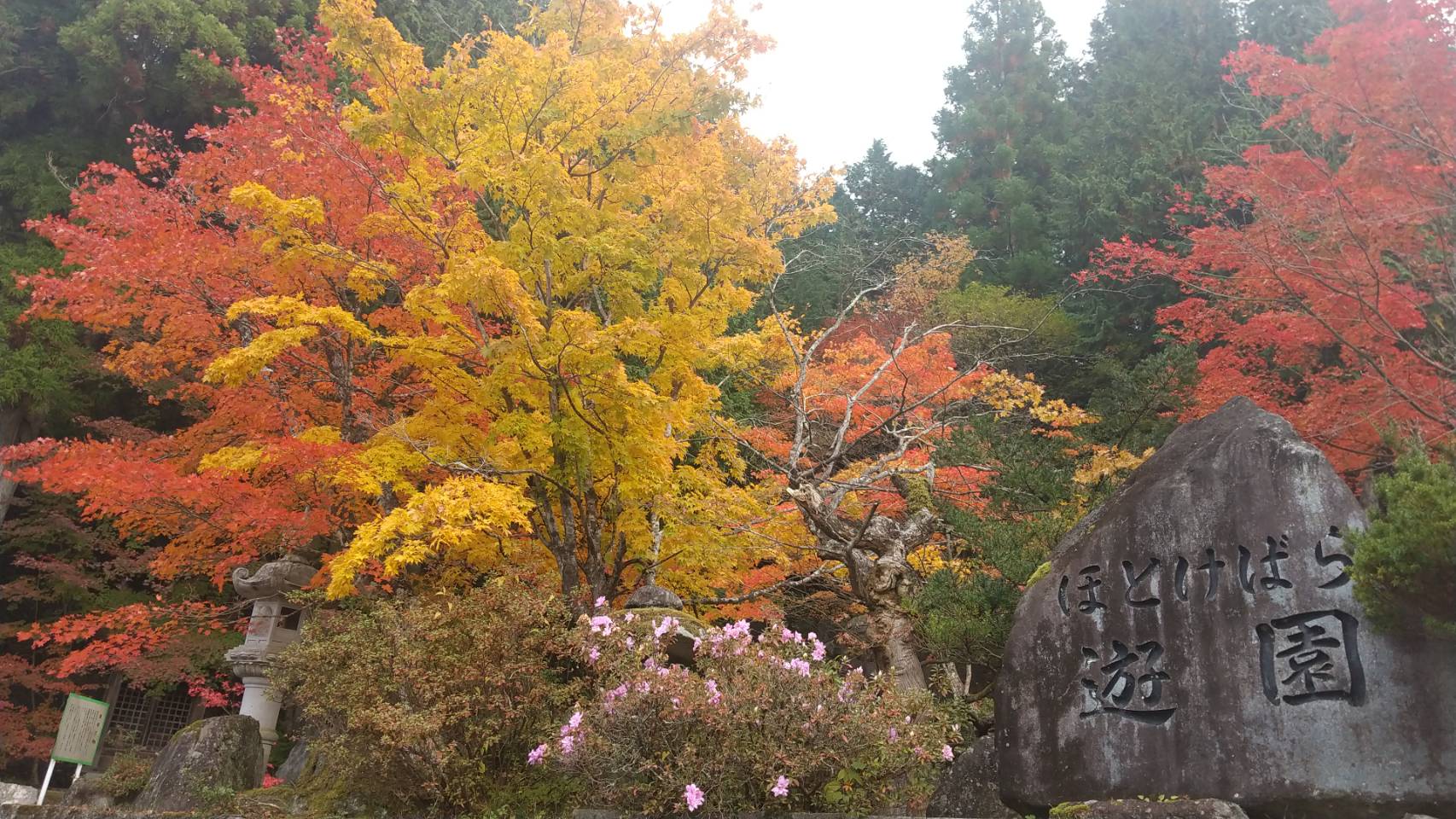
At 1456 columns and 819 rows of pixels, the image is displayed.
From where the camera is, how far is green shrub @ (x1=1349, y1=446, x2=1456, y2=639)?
4.11 meters

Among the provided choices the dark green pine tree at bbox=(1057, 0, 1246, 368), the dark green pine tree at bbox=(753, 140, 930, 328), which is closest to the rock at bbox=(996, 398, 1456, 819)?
the dark green pine tree at bbox=(753, 140, 930, 328)

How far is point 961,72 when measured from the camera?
29.0m

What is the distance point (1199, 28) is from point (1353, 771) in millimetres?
23137

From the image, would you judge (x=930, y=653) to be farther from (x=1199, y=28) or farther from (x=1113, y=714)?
(x=1199, y=28)

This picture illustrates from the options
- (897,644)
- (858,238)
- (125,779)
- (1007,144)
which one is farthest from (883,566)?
(1007,144)

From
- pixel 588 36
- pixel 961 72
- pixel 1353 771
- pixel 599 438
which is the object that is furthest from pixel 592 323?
pixel 961 72

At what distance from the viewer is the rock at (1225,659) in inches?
178

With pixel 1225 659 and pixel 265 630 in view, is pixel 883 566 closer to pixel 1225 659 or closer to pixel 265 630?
pixel 1225 659

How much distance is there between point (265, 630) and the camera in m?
10.3

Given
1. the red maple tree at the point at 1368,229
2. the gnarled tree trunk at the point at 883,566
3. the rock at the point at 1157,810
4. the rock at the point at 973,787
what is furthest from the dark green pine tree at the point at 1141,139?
the rock at the point at 1157,810

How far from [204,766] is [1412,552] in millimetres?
8628

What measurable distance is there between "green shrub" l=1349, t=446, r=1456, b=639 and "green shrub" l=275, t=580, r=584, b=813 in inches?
180

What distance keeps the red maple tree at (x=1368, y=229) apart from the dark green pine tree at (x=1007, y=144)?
35.3 ft

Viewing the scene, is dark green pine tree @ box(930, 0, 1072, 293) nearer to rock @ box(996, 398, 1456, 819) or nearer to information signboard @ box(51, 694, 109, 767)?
rock @ box(996, 398, 1456, 819)
